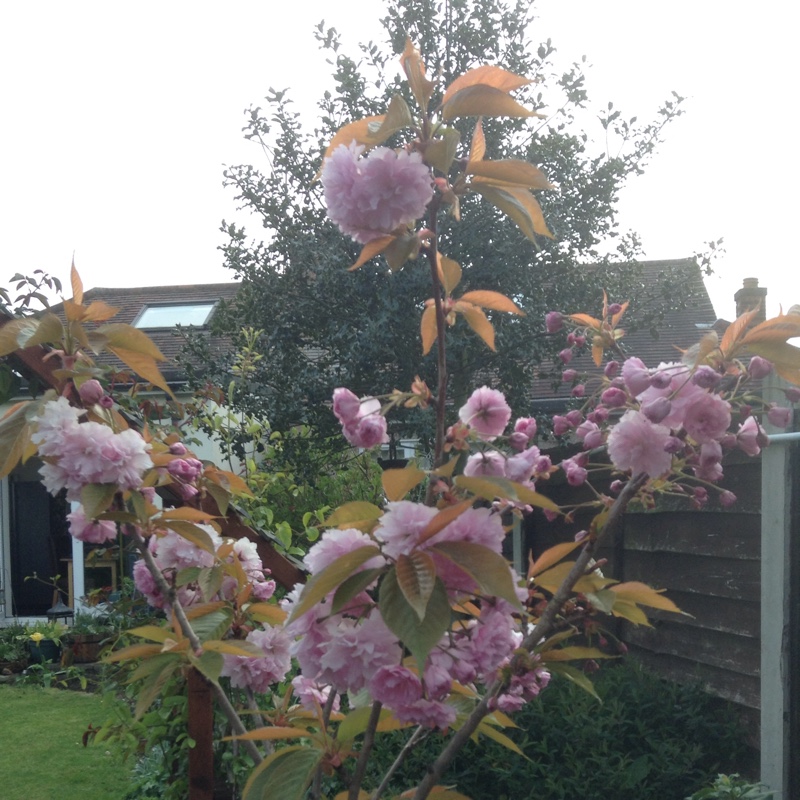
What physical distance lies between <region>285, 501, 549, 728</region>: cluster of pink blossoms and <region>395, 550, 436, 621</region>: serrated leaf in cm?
2

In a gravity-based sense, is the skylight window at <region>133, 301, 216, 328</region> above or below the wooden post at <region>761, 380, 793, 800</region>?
above

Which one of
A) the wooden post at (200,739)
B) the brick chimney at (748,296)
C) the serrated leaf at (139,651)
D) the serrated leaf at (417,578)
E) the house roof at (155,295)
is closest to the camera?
the serrated leaf at (417,578)

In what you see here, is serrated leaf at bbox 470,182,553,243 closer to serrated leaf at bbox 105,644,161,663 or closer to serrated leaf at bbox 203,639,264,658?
serrated leaf at bbox 203,639,264,658

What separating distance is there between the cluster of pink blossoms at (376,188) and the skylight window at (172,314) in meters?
9.76

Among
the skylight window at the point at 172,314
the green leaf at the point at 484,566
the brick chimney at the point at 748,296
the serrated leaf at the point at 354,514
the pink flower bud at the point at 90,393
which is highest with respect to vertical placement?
the skylight window at the point at 172,314

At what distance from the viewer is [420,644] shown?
0.78 meters

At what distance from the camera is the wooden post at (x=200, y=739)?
6.15 ft

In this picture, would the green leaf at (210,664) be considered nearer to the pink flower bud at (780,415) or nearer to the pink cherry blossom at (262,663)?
the pink cherry blossom at (262,663)

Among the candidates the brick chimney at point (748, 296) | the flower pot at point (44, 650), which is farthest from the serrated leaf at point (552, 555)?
the flower pot at point (44, 650)

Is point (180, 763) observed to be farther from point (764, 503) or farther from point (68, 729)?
Result: point (68, 729)

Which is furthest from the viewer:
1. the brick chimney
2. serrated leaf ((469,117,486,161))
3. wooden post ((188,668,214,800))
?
the brick chimney

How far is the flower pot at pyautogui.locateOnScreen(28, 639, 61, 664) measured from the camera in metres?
6.91

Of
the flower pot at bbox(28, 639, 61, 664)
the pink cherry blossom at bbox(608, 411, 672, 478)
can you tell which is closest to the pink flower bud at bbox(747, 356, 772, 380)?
the pink cherry blossom at bbox(608, 411, 672, 478)

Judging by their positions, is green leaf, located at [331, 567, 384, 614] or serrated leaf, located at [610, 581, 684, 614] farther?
serrated leaf, located at [610, 581, 684, 614]
